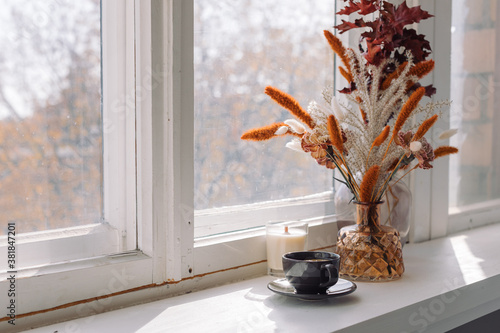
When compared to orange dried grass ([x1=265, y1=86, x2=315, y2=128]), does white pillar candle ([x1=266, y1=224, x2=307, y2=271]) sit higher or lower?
lower

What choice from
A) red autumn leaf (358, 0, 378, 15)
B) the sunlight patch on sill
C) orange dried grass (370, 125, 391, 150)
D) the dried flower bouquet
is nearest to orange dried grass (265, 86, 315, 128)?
the dried flower bouquet

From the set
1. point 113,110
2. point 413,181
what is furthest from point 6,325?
point 413,181

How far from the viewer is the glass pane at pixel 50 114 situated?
89cm

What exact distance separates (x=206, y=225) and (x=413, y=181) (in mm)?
652

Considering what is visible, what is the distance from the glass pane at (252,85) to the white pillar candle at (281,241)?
0.11 metres

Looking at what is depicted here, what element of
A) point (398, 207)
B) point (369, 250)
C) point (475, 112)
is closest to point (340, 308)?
point (369, 250)

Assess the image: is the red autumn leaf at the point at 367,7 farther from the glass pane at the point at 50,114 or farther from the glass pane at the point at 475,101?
the glass pane at the point at 475,101

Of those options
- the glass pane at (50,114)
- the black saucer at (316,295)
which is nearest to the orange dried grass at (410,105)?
the black saucer at (316,295)

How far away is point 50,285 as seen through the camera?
89 cm

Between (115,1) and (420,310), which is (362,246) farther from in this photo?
(115,1)

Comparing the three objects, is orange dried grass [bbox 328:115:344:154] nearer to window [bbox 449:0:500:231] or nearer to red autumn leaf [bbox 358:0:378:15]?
red autumn leaf [bbox 358:0:378:15]

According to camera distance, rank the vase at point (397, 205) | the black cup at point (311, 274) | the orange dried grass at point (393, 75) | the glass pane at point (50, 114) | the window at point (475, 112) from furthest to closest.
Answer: the window at point (475, 112) → the vase at point (397, 205) → the orange dried grass at point (393, 75) → the black cup at point (311, 274) → the glass pane at point (50, 114)

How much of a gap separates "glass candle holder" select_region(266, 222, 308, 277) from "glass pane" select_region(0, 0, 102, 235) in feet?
1.18

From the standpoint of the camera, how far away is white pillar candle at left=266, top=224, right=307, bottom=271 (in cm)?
118
